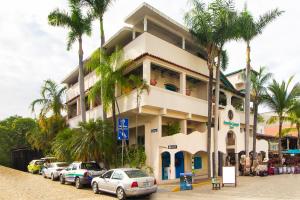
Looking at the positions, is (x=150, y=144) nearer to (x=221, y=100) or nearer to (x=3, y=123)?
(x=221, y=100)

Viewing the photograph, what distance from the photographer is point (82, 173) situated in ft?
64.8

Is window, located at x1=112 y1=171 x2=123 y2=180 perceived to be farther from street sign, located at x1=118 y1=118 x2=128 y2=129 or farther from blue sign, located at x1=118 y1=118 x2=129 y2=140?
street sign, located at x1=118 y1=118 x2=128 y2=129

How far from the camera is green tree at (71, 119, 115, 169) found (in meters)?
22.4

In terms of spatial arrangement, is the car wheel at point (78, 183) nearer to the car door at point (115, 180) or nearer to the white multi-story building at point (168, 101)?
the car door at point (115, 180)

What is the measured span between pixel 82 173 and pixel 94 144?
3100 mm

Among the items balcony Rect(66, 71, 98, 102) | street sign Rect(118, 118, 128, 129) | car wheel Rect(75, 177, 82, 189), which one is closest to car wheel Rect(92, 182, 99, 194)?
car wheel Rect(75, 177, 82, 189)

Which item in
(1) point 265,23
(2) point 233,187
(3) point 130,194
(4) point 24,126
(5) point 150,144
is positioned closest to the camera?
(3) point 130,194

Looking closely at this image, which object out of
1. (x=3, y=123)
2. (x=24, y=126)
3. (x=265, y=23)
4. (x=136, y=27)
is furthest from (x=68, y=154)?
(x=3, y=123)

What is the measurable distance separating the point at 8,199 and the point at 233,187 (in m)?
11.5

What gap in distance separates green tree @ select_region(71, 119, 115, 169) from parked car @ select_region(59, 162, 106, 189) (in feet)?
4.81

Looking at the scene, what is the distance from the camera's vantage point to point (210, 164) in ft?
76.9

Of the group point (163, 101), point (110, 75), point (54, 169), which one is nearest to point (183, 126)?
point (163, 101)

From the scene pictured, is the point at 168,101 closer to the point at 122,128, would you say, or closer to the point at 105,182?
the point at 122,128

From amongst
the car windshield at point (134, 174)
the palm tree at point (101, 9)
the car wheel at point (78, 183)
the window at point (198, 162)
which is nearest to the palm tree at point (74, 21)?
the palm tree at point (101, 9)
